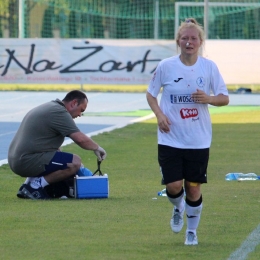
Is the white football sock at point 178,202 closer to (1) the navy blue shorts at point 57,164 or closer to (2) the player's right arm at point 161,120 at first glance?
(2) the player's right arm at point 161,120

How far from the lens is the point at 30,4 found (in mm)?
41312

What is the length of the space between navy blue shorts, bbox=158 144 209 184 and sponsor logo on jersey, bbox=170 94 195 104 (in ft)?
1.28

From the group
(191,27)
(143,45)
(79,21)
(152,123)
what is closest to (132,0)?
(79,21)

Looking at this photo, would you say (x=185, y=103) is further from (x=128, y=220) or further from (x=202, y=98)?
(x=128, y=220)

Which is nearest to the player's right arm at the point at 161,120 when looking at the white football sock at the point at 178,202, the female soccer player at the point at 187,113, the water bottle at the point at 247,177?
the female soccer player at the point at 187,113

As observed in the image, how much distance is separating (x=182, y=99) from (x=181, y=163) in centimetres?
54

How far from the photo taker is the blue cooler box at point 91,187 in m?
10.6

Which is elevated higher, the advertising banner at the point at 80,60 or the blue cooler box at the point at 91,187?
the blue cooler box at the point at 91,187

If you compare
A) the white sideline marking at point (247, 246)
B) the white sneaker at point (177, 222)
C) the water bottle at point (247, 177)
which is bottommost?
the water bottle at point (247, 177)

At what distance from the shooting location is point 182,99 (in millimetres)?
7668

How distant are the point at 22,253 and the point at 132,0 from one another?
41.3m

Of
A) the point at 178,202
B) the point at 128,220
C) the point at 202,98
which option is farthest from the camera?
the point at 128,220

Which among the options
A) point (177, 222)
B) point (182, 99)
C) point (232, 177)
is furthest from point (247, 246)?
point (232, 177)

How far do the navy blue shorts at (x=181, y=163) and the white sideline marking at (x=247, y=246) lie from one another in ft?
2.15
